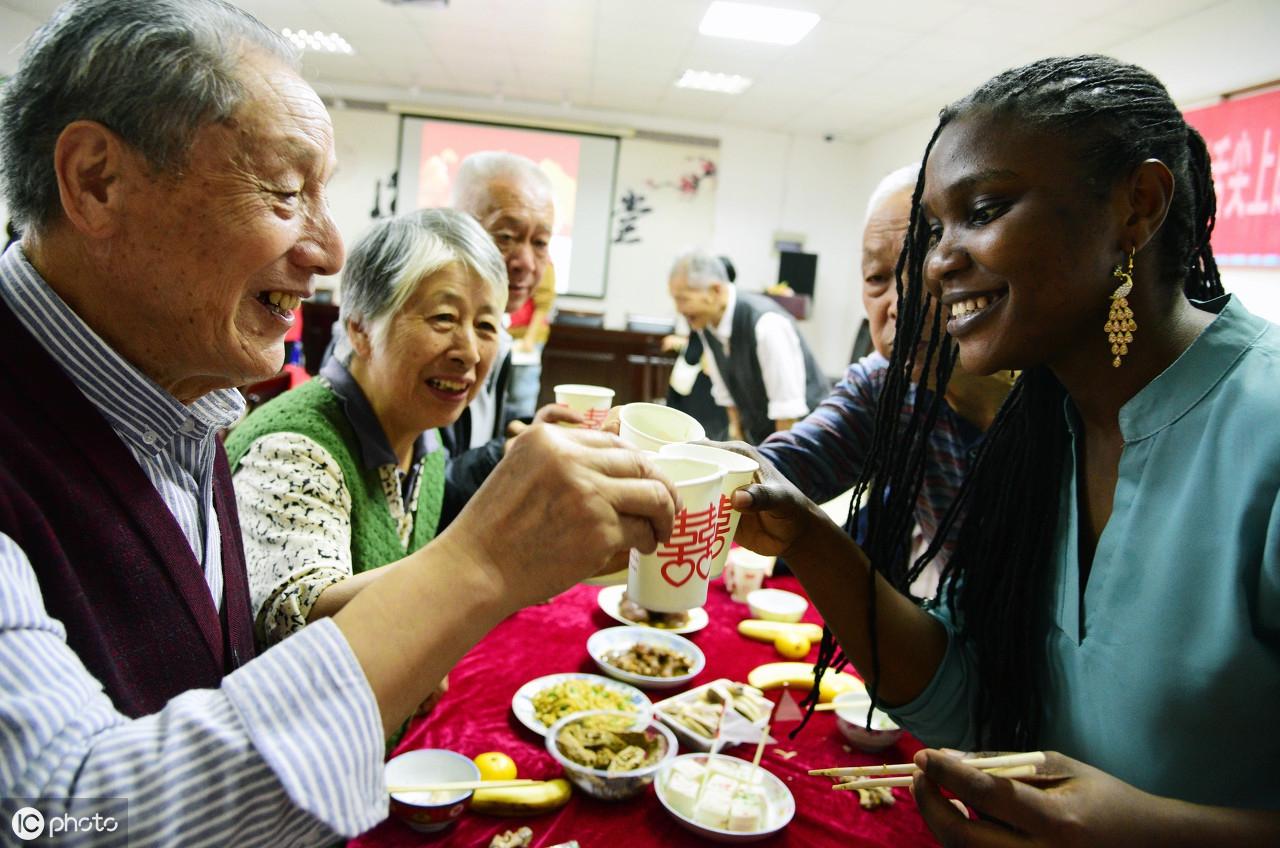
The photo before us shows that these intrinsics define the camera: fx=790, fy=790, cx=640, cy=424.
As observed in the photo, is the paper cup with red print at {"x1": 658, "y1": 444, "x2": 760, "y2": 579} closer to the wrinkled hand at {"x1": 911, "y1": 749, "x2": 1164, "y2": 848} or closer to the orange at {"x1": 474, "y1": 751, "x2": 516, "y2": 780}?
the wrinkled hand at {"x1": 911, "y1": 749, "x2": 1164, "y2": 848}

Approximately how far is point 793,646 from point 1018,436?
0.94 meters

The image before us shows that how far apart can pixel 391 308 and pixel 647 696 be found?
1109 mm

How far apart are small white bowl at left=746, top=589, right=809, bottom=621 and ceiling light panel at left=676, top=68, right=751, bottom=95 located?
7.55 m

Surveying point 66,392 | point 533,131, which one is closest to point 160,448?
point 66,392

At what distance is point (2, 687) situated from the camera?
67 centimetres

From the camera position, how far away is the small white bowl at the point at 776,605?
2316 mm

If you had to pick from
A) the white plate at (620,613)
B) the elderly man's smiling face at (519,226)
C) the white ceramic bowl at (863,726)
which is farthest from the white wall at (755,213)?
the white ceramic bowl at (863,726)

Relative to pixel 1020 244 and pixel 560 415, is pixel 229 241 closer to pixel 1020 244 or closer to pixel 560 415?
pixel 560 415

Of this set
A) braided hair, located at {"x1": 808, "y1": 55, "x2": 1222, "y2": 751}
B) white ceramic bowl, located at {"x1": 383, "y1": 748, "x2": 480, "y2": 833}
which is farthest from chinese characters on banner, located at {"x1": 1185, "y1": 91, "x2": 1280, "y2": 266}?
white ceramic bowl, located at {"x1": 383, "y1": 748, "x2": 480, "y2": 833}

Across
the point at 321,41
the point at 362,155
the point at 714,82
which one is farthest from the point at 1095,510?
the point at 362,155

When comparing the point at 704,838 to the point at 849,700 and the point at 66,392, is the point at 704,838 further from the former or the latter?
the point at 66,392

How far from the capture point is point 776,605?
237 centimetres

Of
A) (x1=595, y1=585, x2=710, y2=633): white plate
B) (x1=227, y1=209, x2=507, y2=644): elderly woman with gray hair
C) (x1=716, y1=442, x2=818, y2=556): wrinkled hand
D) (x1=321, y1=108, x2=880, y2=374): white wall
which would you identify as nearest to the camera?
(x1=716, y1=442, x2=818, y2=556): wrinkled hand

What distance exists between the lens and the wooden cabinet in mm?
7703
